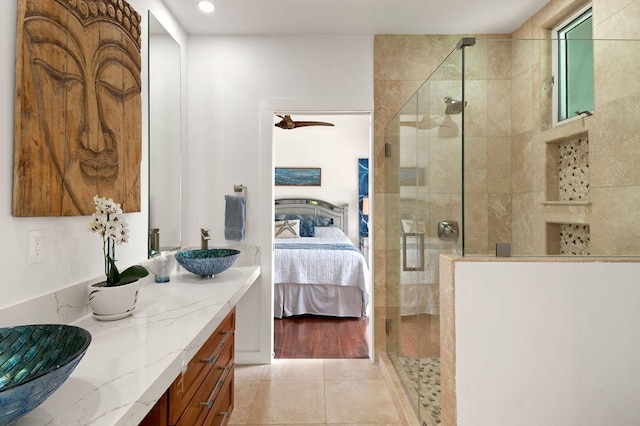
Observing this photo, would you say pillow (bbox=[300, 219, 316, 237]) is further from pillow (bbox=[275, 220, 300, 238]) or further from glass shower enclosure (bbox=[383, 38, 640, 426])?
glass shower enclosure (bbox=[383, 38, 640, 426])

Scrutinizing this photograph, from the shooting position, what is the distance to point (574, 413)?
156 cm

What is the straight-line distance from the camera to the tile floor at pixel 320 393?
223 cm

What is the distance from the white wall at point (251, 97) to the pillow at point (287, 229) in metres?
2.76

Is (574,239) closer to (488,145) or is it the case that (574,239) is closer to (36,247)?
(488,145)

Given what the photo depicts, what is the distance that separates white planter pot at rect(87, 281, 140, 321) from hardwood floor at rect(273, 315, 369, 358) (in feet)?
6.16

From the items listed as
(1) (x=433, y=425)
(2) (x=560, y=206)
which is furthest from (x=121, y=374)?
(2) (x=560, y=206)

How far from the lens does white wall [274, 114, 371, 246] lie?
6.53 metres

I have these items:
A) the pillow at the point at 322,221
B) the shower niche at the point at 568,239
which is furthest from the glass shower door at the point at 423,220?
the pillow at the point at 322,221

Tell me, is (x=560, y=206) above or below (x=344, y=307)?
above

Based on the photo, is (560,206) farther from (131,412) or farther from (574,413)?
(131,412)

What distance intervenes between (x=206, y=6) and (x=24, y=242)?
2020 mm

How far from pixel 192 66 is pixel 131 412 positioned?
2760 millimetres

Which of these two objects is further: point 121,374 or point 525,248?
point 525,248

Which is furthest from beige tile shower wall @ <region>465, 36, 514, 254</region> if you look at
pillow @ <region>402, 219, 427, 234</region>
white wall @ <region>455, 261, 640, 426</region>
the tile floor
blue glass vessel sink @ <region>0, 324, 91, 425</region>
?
blue glass vessel sink @ <region>0, 324, 91, 425</region>
